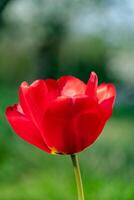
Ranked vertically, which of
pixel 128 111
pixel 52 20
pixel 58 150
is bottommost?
pixel 128 111

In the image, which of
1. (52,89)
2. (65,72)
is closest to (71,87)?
(52,89)

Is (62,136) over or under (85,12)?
over

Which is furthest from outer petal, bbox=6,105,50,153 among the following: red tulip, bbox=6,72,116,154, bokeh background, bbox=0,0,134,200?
bokeh background, bbox=0,0,134,200

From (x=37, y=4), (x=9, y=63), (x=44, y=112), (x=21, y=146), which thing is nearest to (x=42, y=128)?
(x=44, y=112)

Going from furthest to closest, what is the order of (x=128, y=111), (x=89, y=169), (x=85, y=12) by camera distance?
(x=85, y=12) → (x=128, y=111) → (x=89, y=169)

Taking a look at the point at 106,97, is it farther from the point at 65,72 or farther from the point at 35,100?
the point at 65,72

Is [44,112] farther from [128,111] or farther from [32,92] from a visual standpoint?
[128,111]

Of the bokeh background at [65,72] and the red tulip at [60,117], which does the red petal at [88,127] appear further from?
the bokeh background at [65,72]

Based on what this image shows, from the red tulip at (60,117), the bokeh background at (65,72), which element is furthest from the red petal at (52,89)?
the bokeh background at (65,72)

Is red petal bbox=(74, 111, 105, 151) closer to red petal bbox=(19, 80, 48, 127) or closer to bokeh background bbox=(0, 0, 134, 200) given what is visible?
red petal bbox=(19, 80, 48, 127)
